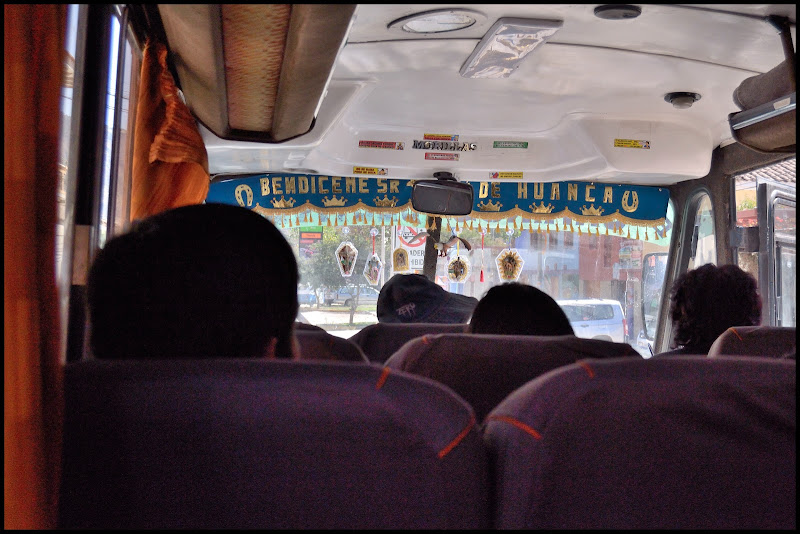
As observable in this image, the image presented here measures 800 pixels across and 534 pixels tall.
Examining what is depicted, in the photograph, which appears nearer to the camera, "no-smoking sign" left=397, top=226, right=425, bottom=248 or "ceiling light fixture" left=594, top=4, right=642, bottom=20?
"ceiling light fixture" left=594, top=4, right=642, bottom=20

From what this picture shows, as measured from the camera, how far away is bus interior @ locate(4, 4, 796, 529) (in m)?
1.01

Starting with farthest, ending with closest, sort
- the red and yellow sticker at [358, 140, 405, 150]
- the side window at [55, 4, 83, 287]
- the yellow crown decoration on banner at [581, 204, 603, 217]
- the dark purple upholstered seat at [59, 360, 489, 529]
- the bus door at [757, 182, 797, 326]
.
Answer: the yellow crown decoration on banner at [581, 204, 603, 217], the red and yellow sticker at [358, 140, 405, 150], the bus door at [757, 182, 797, 326], the side window at [55, 4, 83, 287], the dark purple upholstered seat at [59, 360, 489, 529]

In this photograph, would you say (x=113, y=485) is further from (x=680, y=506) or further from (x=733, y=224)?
(x=733, y=224)

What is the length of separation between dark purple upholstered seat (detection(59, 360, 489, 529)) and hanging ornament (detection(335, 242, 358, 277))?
420 cm

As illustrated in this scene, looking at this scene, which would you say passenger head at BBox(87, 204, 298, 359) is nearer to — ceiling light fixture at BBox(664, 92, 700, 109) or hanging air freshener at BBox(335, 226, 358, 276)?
ceiling light fixture at BBox(664, 92, 700, 109)

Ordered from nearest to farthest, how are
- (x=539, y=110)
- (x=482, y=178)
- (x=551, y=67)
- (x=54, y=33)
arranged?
(x=54, y=33) < (x=551, y=67) < (x=539, y=110) < (x=482, y=178)

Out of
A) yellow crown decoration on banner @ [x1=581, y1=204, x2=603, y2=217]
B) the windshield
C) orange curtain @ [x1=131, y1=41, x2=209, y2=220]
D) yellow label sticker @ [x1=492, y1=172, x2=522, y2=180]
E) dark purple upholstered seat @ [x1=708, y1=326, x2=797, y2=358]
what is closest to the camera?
dark purple upholstered seat @ [x1=708, y1=326, x2=797, y2=358]

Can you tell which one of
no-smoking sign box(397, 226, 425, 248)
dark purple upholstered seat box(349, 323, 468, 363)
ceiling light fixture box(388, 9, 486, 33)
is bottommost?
dark purple upholstered seat box(349, 323, 468, 363)

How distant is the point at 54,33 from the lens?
1203 millimetres

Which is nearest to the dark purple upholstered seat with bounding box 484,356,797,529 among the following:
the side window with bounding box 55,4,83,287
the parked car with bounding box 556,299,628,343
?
the side window with bounding box 55,4,83,287

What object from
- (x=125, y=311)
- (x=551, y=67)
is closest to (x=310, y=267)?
(x=551, y=67)

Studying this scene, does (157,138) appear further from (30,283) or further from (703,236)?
(703,236)

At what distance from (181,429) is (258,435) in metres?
0.11

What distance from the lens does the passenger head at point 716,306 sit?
134 inches
